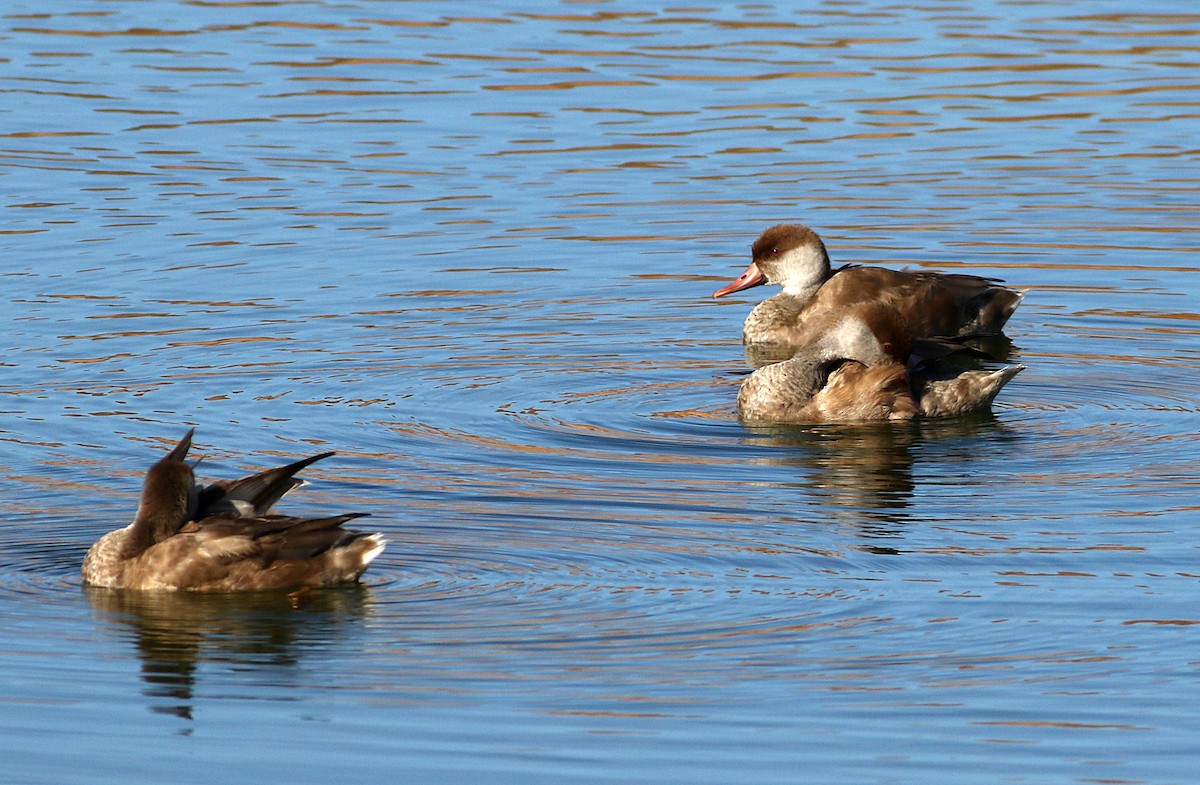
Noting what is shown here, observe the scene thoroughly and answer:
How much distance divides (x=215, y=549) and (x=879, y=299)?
329 inches

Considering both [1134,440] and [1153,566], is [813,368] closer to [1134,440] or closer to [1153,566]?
[1134,440]

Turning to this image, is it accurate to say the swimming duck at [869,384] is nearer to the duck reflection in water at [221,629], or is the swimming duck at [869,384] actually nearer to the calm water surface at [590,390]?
the calm water surface at [590,390]

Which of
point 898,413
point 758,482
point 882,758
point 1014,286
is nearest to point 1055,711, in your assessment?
point 882,758

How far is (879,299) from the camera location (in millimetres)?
17594

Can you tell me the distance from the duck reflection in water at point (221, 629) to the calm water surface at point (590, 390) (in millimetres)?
34

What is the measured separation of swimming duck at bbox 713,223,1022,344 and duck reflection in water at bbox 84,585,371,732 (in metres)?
7.91

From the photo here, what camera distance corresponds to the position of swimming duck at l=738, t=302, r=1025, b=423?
1458 cm

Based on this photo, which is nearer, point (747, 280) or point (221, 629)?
point (221, 629)

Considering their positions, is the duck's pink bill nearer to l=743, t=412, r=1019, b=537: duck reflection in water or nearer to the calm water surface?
the calm water surface

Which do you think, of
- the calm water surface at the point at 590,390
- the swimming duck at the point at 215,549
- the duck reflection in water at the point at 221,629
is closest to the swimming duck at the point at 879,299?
the calm water surface at the point at 590,390

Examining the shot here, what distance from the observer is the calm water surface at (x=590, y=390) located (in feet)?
28.8

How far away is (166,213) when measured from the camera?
812 inches

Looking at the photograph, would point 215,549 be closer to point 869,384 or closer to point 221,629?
point 221,629

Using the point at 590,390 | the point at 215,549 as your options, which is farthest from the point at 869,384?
the point at 215,549
